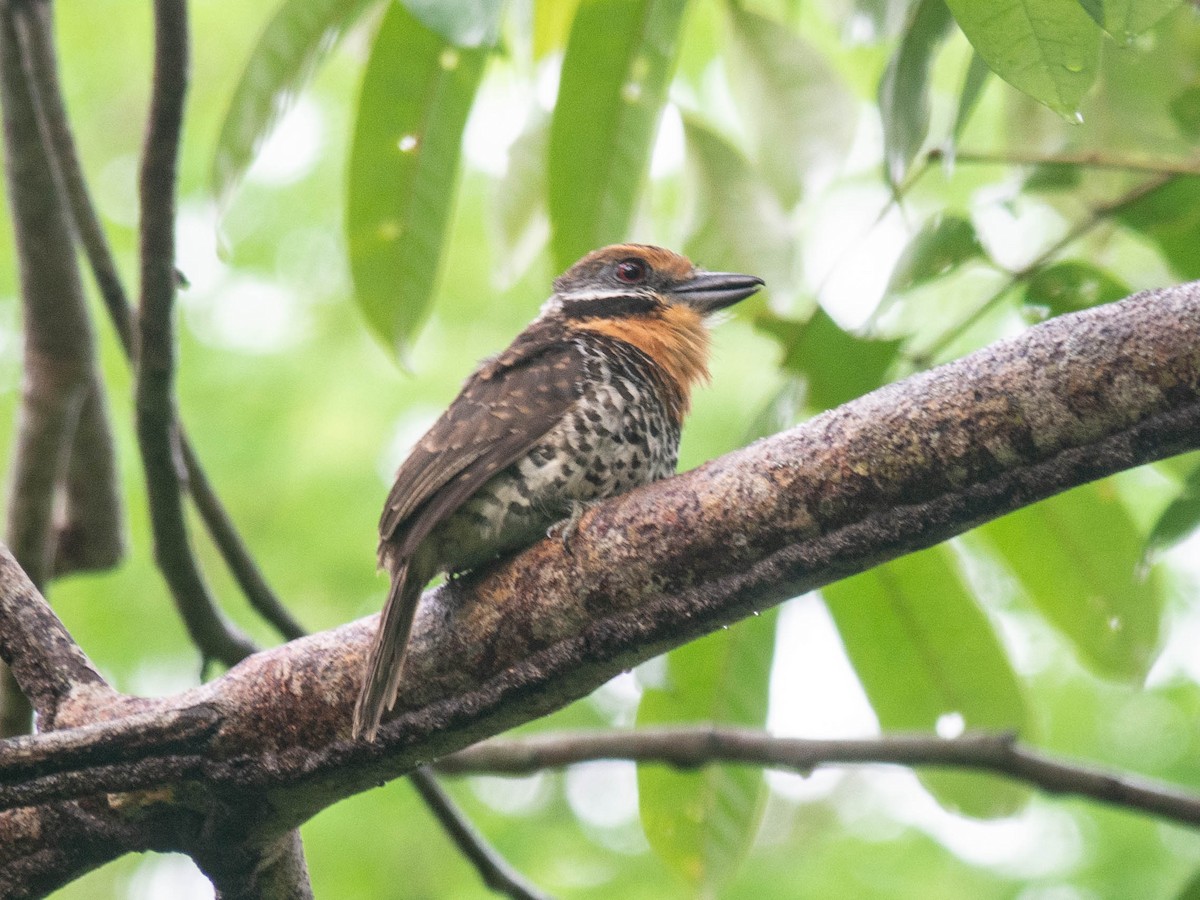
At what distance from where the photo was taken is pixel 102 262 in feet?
12.5

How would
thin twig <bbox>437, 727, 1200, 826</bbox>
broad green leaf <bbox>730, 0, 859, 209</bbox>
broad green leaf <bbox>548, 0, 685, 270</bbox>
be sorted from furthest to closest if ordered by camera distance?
1. broad green leaf <bbox>730, 0, 859, 209</bbox>
2. thin twig <bbox>437, 727, 1200, 826</bbox>
3. broad green leaf <bbox>548, 0, 685, 270</bbox>

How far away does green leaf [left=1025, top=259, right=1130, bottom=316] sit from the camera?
302 cm

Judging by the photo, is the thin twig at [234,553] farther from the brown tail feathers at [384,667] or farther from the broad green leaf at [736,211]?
the broad green leaf at [736,211]

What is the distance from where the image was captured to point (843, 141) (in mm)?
3826

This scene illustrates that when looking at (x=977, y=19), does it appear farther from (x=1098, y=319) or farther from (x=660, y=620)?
(x=660, y=620)

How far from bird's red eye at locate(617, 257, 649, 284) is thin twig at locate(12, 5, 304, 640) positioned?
139cm

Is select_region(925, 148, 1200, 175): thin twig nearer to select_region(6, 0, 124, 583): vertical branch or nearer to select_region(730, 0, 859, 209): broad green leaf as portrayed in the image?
select_region(730, 0, 859, 209): broad green leaf

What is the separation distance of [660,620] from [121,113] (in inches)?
270

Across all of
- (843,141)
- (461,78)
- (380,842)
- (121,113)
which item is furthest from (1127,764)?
(121,113)

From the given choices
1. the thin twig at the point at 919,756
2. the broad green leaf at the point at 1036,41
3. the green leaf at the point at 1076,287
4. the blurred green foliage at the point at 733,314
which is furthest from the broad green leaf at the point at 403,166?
the broad green leaf at the point at 1036,41

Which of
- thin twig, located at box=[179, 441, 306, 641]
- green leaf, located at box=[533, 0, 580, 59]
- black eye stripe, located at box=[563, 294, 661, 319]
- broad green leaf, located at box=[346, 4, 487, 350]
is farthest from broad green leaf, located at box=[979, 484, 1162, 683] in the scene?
thin twig, located at box=[179, 441, 306, 641]

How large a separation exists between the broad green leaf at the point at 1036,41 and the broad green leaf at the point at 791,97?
1.80 meters

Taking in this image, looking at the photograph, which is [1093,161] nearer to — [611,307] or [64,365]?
[611,307]

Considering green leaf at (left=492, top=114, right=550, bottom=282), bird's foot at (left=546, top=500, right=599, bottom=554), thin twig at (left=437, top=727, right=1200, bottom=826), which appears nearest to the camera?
bird's foot at (left=546, top=500, right=599, bottom=554)
